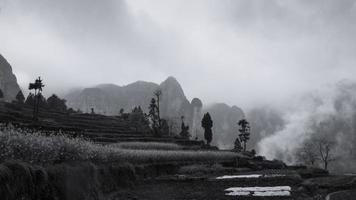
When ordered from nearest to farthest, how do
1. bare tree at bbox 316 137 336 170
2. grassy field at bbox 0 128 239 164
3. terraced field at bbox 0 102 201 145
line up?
grassy field at bbox 0 128 239 164, terraced field at bbox 0 102 201 145, bare tree at bbox 316 137 336 170

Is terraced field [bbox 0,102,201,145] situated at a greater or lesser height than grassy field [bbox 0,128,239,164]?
greater

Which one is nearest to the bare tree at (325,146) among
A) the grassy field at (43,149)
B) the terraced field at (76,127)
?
the terraced field at (76,127)

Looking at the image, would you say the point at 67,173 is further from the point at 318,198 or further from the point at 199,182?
the point at 199,182

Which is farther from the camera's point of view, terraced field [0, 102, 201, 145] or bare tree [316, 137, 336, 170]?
bare tree [316, 137, 336, 170]

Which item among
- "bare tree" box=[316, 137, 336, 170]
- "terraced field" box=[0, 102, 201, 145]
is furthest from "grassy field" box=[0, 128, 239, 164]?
"bare tree" box=[316, 137, 336, 170]

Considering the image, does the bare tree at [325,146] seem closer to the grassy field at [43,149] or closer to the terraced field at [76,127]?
the terraced field at [76,127]

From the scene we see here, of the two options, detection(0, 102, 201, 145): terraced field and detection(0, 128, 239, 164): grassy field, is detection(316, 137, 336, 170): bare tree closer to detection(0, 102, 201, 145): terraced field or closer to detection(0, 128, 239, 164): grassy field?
detection(0, 102, 201, 145): terraced field

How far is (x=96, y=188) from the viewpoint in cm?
1512

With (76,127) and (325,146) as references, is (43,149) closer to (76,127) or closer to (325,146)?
(76,127)

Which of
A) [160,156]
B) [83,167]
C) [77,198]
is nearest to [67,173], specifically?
[77,198]

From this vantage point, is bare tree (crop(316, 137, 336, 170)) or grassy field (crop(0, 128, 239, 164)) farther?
bare tree (crop(316, 137, 336, 170))

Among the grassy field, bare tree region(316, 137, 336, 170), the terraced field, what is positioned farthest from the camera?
bare tree region(316, 137, 336, 170)

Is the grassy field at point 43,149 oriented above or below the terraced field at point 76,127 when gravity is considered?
below

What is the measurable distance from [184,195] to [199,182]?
6.42m
